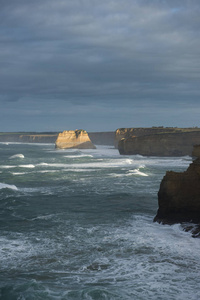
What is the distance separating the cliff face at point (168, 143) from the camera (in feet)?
295

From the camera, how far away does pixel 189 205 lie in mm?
24844

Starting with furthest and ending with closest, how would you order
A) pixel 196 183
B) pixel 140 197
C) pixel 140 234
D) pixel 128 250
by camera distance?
pixel 140 197
pixel 196 183
pixel 140 234
pixel 128 250

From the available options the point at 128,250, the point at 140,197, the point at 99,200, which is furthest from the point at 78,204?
the point at 128,250

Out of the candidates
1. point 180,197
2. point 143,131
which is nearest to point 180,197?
point 180,197

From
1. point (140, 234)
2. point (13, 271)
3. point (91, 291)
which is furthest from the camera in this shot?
point (140, 234)

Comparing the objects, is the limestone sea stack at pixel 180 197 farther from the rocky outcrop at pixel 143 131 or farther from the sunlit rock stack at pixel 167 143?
the rocky outcrop at pixel 143 131

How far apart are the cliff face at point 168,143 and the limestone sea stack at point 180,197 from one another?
65601 millimetres

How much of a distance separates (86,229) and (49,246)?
4.08 metres

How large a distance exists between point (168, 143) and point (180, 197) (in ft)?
224

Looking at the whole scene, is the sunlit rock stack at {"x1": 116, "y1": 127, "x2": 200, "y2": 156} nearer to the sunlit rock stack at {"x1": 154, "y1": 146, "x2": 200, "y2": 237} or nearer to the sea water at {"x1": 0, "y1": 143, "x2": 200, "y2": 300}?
the sea water at {"x1": 0, "y1": 143, "x2": 200, "y2": 300}

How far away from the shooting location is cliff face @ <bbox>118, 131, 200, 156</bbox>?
3544 inches

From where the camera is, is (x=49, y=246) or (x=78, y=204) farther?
(x=78, y=204)

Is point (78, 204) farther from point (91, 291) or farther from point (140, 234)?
point (91, 291)

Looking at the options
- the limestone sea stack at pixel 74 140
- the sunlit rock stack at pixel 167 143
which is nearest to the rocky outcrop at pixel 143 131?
the sunlit rock stack at pixel 167 143
